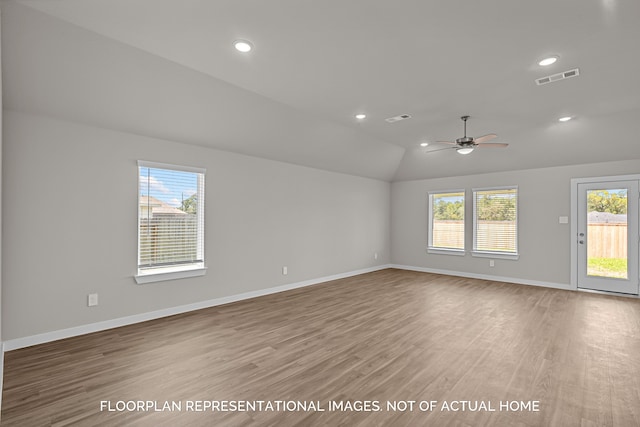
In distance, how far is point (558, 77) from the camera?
3.46 meters

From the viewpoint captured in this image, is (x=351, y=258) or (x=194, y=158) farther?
(x=351, y=258)

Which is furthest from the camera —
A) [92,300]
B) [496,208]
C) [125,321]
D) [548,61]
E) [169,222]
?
[496,208]

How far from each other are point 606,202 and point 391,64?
5.49m

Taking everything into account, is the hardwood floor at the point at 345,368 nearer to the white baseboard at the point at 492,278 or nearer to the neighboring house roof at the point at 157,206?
the neighboring house roof at the point at 157,206

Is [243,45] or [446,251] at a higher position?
[243,45]

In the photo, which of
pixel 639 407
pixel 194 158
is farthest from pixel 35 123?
pixel 639 407

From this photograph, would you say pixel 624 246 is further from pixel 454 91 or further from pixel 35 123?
pixel 35 123

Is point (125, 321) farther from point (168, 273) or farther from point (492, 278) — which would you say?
point (492, 278)

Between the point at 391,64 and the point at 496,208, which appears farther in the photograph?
the point at 496,208

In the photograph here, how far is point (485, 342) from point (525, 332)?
73cm

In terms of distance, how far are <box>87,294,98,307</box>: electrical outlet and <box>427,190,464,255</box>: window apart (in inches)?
276

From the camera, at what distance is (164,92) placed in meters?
3.60

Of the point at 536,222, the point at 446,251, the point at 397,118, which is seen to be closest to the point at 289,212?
the point at 397,118

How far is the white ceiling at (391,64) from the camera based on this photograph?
237 cm
